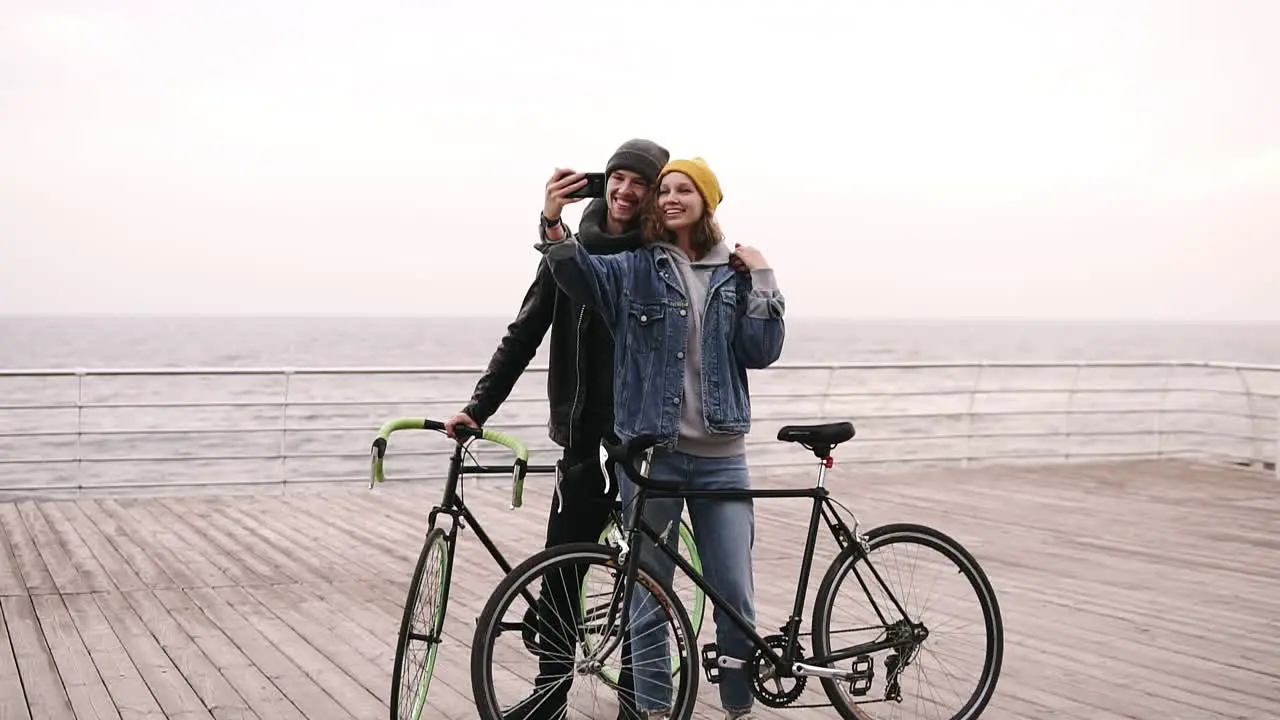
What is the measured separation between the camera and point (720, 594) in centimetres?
345

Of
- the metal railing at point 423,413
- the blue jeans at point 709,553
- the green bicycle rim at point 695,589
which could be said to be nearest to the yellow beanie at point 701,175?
the blue jeans at point 709,553

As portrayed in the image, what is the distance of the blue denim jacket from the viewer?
329cm

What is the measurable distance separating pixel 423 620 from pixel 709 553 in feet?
2.19

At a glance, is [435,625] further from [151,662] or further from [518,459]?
[151,662]

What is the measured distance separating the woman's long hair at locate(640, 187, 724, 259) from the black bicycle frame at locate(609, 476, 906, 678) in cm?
55

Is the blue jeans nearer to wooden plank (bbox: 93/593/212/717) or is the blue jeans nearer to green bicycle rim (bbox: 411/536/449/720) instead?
green bicycle rim (bbox: 411/536/449/720)

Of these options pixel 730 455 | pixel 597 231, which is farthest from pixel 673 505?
pixel 597 231

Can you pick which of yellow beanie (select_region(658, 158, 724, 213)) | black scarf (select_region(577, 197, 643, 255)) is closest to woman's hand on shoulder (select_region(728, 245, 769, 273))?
yellow beanie (select_region(658, 158, 724, 213))

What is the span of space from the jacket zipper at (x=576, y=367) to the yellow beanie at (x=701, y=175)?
45 cm

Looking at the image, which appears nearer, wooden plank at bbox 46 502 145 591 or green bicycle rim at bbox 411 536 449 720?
green bicycle rim at bbox 411 536 449 720

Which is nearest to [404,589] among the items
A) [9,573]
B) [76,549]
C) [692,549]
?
[9,573]

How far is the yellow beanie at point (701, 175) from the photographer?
328 cm

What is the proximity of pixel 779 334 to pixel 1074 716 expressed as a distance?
58.8 inches

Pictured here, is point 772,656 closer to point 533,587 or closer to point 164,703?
point 533,587
